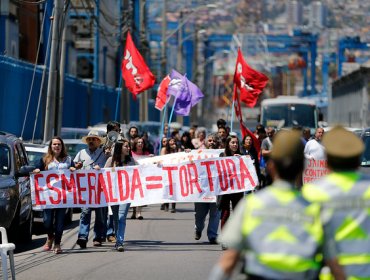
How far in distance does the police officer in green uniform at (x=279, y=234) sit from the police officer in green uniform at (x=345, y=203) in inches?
3.9

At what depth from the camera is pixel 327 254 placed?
644cm

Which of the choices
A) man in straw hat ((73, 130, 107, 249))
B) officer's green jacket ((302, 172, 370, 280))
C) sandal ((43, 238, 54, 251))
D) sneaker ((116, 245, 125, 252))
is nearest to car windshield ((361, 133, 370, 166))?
man in straw hat ((73, 130, 107, 249))

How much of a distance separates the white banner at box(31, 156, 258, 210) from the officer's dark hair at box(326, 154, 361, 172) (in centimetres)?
1017

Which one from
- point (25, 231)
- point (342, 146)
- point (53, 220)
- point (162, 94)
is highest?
point (162, 94)

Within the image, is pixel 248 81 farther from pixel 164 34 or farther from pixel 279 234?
pixel 164 34


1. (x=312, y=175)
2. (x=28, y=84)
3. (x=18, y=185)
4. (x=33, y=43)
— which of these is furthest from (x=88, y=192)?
(x=33, y=43)

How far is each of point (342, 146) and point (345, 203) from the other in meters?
0.29

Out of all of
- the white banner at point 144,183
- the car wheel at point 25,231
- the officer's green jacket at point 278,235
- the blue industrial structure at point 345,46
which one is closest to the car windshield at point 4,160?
the white banner at point 144,183

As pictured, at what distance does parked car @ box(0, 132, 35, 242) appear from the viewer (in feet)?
53.9

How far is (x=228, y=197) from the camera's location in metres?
17.3

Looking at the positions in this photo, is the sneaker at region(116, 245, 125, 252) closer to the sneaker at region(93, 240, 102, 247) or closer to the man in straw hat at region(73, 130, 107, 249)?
the man in straw hat at region(73, 130, 107, 249)

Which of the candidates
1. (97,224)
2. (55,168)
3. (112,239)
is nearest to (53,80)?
(112,239)

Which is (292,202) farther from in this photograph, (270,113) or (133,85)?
(270,113)

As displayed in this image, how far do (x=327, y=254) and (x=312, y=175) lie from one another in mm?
14989
